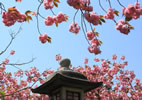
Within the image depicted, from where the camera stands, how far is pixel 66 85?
6309 millimetres

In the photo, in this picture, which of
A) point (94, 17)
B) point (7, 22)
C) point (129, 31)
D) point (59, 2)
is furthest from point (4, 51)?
point (129, 31)

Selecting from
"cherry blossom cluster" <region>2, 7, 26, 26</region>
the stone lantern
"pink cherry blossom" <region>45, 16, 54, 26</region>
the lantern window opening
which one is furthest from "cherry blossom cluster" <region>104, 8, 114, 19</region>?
the lantern window opening

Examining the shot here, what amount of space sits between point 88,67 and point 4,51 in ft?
23.6

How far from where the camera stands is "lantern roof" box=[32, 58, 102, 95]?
240 inches

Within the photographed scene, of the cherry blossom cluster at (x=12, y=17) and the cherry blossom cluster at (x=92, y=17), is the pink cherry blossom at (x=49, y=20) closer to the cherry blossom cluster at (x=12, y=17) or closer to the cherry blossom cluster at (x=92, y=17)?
the cherry blossom cluster at (x=12, y=17)

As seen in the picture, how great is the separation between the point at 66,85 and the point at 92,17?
11.2 ft

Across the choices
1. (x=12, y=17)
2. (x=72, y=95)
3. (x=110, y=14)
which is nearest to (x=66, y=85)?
(x=72, y=95)

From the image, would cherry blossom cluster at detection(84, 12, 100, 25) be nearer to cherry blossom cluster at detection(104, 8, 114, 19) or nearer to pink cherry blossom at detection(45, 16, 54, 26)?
cherry blossom cluster at detection(104, 8, 114, 19)

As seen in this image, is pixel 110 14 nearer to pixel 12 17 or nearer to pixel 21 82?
pixel 12 17

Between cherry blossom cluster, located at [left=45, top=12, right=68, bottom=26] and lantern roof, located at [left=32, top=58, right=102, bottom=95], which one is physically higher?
cherry blossom cluster, located at [left=45, top=12, right=68, bottom=26]

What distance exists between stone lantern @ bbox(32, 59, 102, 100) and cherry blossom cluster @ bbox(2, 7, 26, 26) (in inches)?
101

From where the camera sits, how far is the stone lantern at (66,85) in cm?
611

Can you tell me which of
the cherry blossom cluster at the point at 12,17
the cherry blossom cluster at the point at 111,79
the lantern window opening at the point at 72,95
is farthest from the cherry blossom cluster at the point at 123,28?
the cherry blossom cluster at the point at 111,79

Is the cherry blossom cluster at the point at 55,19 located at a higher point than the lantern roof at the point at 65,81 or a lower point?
higher
